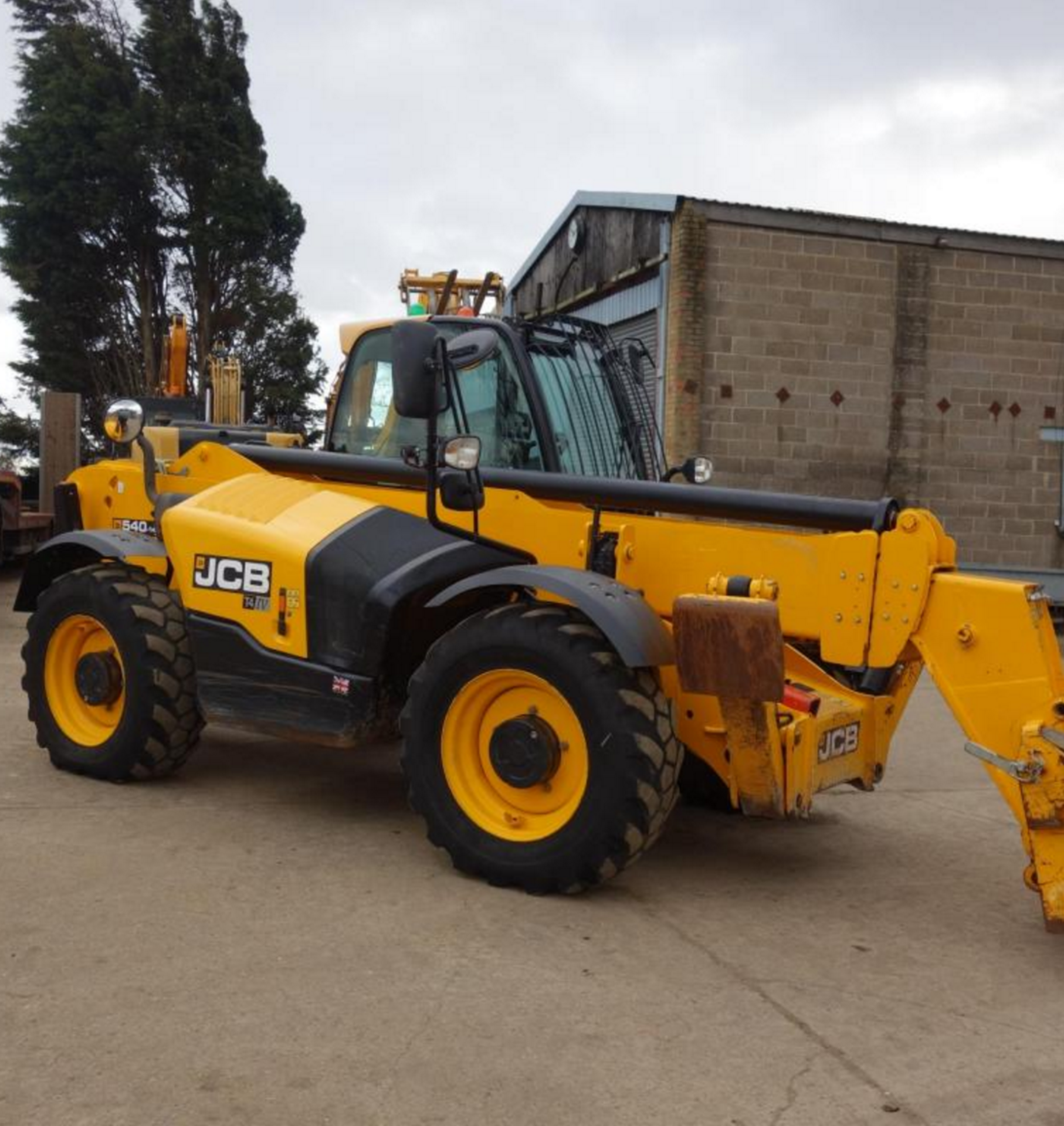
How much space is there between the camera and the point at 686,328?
569 inches

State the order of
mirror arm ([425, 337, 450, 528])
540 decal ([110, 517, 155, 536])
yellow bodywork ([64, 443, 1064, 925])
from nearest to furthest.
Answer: yellow bodywork ([64, 443, 1064, 925]), mirror arm ([425, 337, 450, 528]), 540 decal ([110, 517, 155, 536])

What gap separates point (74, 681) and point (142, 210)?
29.4 meters

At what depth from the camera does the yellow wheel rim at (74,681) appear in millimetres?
5918

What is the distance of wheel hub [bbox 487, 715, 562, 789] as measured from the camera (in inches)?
175

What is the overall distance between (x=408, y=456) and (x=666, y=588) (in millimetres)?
1168

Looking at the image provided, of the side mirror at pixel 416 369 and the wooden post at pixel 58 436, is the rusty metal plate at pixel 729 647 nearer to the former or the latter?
the side mirror at pixel 416 369

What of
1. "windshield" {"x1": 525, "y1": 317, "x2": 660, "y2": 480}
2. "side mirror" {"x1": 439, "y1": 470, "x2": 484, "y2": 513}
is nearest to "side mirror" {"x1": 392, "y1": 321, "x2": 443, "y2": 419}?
"side mirror" {"x1": 439, "y1": 470, "x2": 484, "y2": 513}

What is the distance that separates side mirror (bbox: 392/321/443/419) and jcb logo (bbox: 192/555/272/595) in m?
1.06

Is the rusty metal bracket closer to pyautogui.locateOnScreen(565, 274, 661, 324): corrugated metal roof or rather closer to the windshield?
the windshield

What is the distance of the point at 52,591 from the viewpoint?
5973mm

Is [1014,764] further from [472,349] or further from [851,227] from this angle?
[851,227]

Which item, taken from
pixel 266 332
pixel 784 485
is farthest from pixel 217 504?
pixel 266 332

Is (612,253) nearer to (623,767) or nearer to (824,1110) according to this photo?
(623,767)

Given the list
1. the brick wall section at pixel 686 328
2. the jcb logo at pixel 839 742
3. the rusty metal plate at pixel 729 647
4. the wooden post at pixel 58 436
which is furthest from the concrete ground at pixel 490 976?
the wooden post at pixel 58 436
